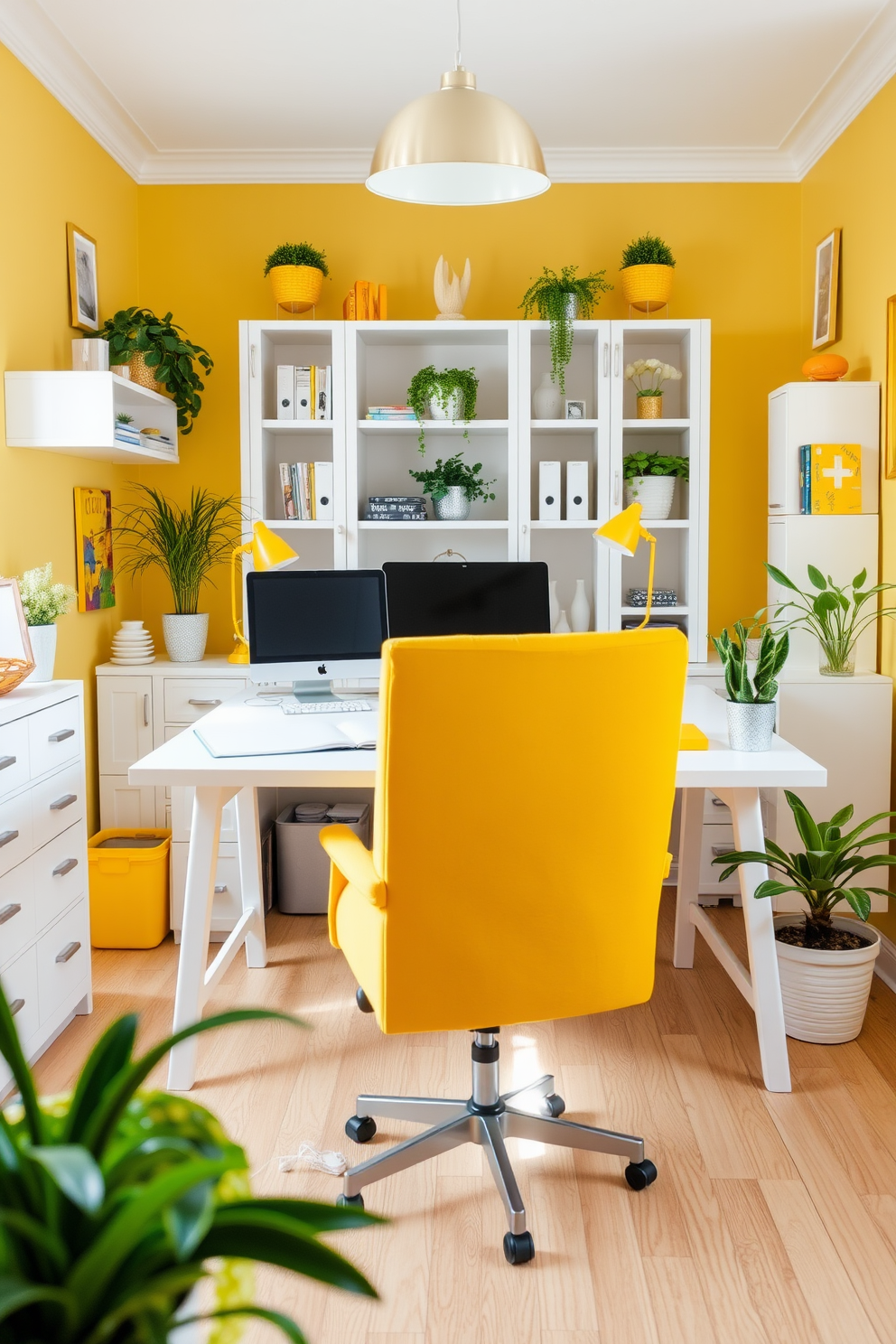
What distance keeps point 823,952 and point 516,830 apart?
125 cm

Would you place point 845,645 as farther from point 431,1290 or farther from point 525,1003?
point 431,1290

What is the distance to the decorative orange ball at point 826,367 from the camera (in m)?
3.35

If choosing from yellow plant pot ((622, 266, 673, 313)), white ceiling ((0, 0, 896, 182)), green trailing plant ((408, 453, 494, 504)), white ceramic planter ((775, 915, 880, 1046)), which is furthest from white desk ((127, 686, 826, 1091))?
white ceiling ((0, 0, 896, 182))

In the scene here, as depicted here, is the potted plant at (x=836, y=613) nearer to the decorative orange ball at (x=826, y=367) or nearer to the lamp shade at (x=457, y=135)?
the decorative orange ball at (x=826, y=367)

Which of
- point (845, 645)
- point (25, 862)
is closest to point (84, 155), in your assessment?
point (25, 862)

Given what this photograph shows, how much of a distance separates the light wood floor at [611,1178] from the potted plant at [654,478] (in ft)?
5.32

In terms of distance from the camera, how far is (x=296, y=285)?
373cm

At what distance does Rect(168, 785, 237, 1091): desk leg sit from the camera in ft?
7.62

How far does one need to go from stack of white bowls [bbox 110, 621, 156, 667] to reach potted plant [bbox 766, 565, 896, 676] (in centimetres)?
206

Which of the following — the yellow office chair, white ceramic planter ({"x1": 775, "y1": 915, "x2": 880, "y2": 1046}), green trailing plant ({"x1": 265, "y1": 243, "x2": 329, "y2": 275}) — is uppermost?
green trailing plant ({"x1": 265, "y1": 243, "x2": 329, "y2": 275})

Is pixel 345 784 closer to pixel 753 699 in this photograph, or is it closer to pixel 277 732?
pixel 277 732

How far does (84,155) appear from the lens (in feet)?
11.3

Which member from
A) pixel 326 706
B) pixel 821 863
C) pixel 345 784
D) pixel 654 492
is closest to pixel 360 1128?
pixel 345 784

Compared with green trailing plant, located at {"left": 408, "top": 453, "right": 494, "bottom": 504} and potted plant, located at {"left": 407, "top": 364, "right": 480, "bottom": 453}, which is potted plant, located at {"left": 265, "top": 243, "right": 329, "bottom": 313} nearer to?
potted plant, located at {"left": 407, "top": 364, "right": 480, "bottom": 453}
